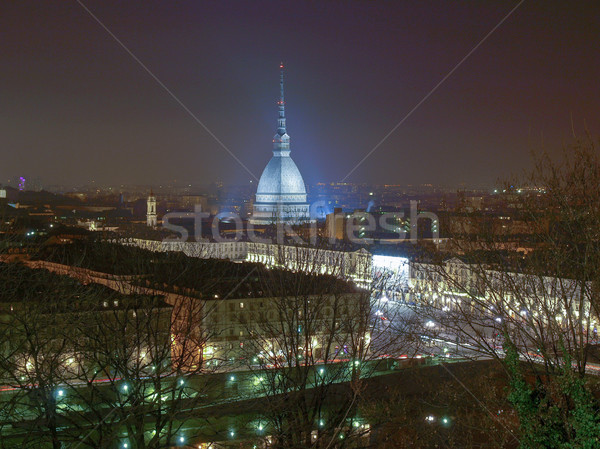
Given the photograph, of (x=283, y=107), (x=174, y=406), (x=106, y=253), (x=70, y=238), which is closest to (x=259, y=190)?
(x=283, y=107)

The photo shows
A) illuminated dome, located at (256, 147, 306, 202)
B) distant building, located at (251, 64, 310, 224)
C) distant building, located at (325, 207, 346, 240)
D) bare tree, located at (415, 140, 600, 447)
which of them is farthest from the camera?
illuminated dome, located at (256, 147, 306, 202)

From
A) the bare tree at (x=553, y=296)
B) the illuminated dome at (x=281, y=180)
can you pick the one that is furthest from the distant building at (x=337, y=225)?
the bare tree at (x=553, y=296)

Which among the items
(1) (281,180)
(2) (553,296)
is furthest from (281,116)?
(2) (553,296)

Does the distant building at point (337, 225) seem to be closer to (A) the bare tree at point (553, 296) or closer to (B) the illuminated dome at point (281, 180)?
(B) the illuminated dome at point (281, 180)

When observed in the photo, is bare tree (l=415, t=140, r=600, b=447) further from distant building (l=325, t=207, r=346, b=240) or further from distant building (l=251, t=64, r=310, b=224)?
distant building (l=251, t=64, r=310, b=224)

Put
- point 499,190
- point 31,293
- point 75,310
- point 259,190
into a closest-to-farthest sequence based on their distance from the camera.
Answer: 1. point 499,190
2. point 75,310
3. point 31,293
4. point 259,190

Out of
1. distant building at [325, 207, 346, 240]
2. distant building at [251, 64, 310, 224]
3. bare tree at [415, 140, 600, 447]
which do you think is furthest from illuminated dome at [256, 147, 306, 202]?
bare tree at [415, 140, 600, 447]

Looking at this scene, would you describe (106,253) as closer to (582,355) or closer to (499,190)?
(499,190)

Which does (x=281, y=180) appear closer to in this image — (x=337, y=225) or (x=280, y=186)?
(x=280, y=186)
